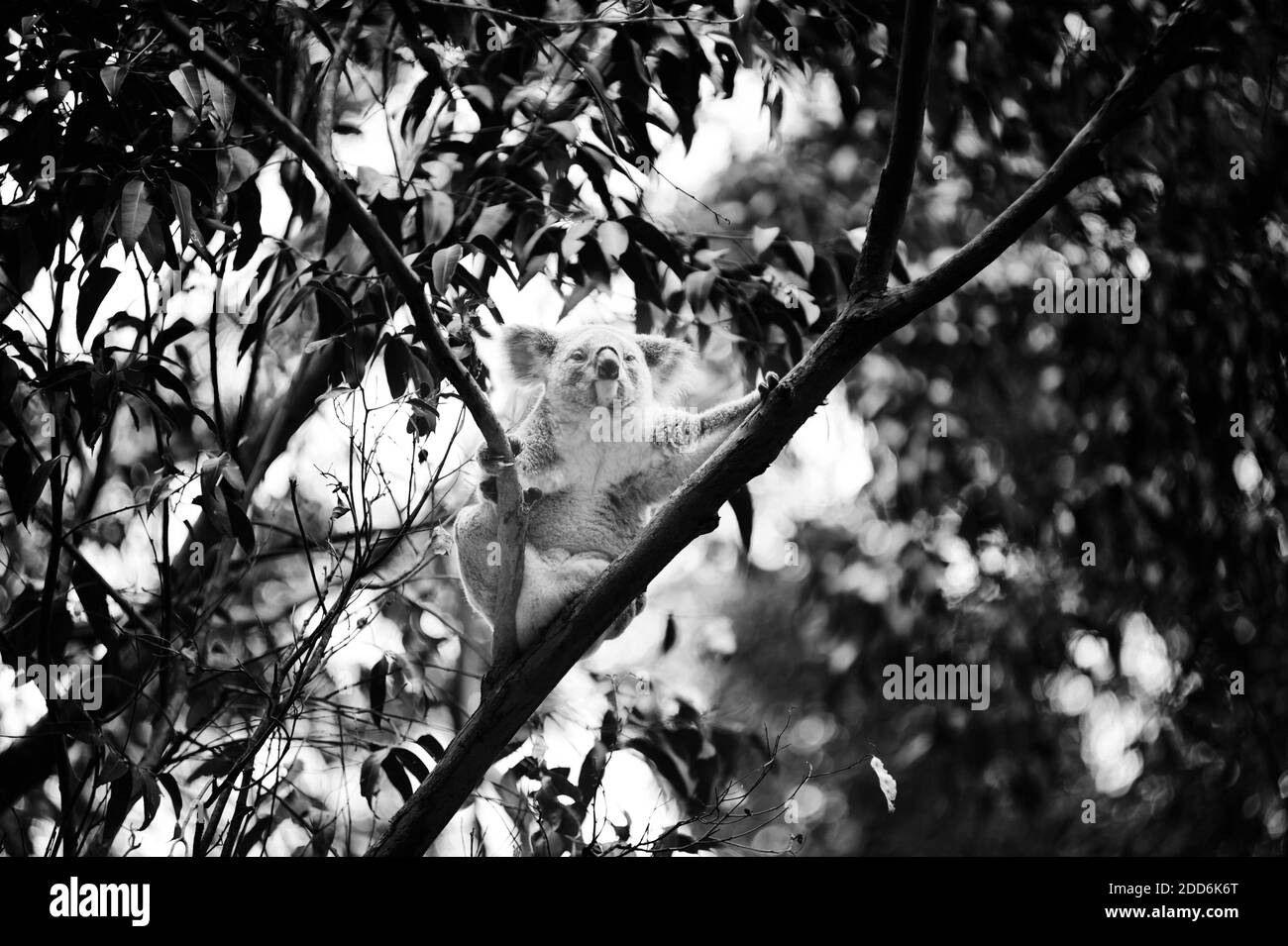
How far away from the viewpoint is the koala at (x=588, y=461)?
2682 mm

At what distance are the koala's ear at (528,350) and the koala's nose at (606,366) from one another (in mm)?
356

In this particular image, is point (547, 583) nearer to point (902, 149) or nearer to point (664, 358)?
point (664, 358)

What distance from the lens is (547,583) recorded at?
267cm

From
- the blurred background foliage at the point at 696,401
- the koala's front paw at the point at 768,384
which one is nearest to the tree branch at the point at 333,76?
the blurred background foliage at the point at 696,401

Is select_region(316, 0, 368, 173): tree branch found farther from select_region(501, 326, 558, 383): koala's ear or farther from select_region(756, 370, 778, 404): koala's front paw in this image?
select_region(756, 370, 778, 404): koala's front paw

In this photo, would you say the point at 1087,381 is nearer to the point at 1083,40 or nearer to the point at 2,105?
the point at 1083,40

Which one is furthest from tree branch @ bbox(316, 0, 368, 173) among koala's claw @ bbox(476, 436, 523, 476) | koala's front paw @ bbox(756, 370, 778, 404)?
koala's front paw @ bbox(756, 370, 778, 404)

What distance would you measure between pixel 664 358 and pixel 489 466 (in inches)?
29.7

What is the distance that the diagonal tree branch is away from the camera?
1.98m

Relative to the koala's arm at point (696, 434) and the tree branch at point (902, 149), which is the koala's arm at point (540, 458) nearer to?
the koala's arm at point (696, 434)

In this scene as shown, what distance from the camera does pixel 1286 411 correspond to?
4.54 metres

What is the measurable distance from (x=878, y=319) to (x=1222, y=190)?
346cm

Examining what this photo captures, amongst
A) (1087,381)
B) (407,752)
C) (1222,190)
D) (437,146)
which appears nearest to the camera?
(407,752)
